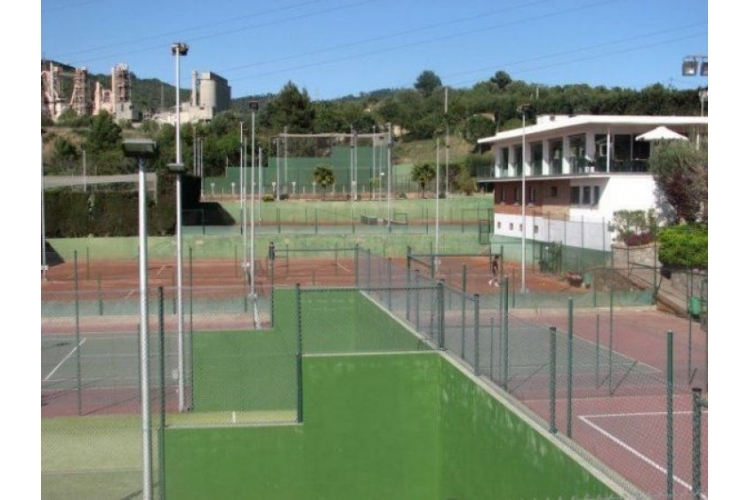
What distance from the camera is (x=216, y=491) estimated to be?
1251 cm

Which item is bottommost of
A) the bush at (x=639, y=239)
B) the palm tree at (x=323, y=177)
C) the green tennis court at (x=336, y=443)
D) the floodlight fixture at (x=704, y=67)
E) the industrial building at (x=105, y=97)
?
the green tennis court at (x=336, y=443)

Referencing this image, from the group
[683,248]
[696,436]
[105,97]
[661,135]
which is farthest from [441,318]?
[105,97]

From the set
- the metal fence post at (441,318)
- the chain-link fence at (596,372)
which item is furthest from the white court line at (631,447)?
the metal fence post at (441,318)

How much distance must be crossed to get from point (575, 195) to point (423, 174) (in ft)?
101

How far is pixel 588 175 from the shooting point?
137 ft

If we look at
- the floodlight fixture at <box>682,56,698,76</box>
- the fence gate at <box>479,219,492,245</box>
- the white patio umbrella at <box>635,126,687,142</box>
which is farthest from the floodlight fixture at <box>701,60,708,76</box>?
the fence gate at <box>479,219,492,245</box>

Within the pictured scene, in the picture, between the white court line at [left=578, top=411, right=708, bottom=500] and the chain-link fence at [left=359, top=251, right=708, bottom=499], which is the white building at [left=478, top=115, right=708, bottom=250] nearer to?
the chain-link fence at [left=359, top=251, right=708, bottom=499]

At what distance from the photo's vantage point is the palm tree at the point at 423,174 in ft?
246

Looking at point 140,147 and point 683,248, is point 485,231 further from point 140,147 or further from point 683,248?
point 140,147

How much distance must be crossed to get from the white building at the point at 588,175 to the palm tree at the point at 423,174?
960 inches

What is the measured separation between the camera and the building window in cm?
4431

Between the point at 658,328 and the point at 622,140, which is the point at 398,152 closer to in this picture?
the point at 622,140

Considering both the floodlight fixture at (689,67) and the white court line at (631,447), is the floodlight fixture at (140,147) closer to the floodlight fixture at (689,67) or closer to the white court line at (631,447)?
the white court line at (631,447)
